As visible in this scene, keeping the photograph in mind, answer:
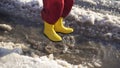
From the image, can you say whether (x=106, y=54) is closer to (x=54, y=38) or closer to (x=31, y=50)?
(x=54, y=38)

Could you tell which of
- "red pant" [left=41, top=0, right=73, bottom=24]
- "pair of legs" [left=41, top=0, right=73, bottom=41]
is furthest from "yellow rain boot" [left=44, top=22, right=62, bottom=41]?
"red pant" [left=41, top=0, right=73, bottom=24]

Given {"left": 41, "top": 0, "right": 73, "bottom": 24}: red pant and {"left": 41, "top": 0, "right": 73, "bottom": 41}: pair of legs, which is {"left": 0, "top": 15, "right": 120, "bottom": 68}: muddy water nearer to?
{"left": 41, "top": 0, "right": 73, "bottom": 41}: pair of legs

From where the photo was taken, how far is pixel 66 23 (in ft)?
12.5

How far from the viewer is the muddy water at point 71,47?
316 cm

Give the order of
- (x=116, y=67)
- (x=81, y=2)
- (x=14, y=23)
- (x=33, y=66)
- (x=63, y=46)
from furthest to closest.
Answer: (x=81, y=2)
(x=14, y=23)
(x=63, y=46)
(x=116, y=67)
(x=33, y=66)

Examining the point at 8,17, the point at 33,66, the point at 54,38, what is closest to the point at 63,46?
the point at 54,38

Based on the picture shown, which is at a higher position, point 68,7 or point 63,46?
point 68,7

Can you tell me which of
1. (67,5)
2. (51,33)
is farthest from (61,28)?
(67,5)

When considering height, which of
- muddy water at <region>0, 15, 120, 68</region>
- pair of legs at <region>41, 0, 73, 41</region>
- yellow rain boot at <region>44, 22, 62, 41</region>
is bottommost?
muddy water at <region>0, 15, 120, 68</region>

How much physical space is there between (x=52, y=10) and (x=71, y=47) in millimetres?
541

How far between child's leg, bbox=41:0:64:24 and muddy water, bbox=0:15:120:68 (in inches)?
14.1

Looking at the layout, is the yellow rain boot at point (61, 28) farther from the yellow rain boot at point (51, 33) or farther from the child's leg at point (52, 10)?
the child's leg at point (52, 10)

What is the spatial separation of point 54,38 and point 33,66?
0.54 m

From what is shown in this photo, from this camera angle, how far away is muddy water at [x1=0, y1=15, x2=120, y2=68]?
3162 mm
